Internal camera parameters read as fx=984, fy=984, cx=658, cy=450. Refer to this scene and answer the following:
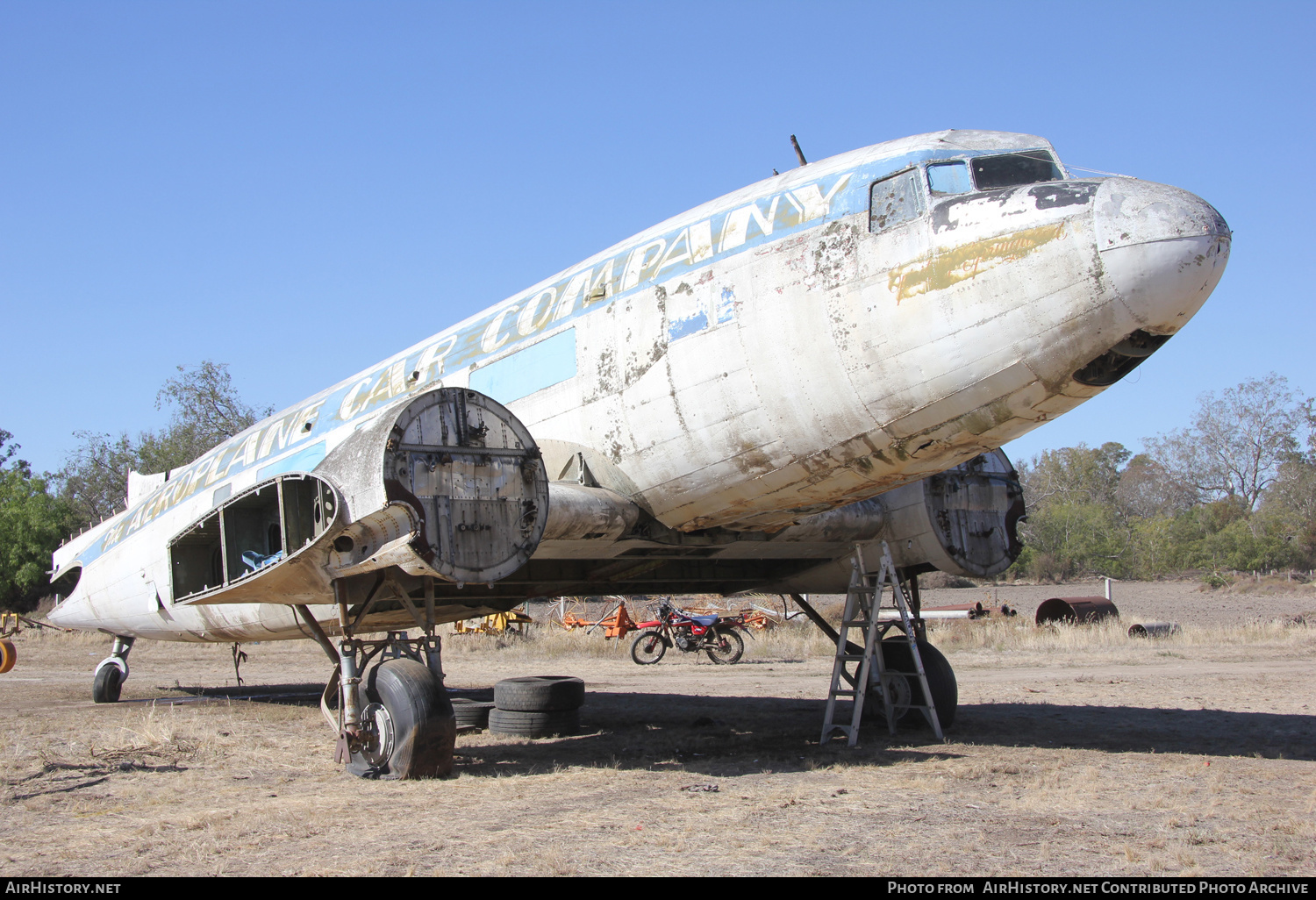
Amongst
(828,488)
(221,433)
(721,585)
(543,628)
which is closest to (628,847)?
(828,488)

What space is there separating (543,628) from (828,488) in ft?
86.9

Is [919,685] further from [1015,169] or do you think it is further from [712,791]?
[1015,169]

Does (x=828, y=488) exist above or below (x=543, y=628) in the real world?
above

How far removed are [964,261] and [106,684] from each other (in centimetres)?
1560

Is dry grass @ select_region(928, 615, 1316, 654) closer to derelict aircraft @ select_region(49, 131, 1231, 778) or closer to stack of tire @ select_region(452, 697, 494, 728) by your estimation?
derelict aircraft @ select_region(49, 131, 1231, 778)

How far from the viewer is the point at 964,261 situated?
7.34m

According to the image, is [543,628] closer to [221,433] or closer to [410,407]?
[410,407]

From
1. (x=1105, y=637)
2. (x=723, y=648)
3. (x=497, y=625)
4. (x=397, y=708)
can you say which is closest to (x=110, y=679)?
(x=397, y=708)

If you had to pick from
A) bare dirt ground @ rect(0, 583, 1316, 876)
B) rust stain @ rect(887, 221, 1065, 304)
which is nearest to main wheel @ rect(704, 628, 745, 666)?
bare dirt ground @ rect(0, 583, 1316, 876)

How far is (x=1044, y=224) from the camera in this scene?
23.2ft

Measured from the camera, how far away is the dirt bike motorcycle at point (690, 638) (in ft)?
78.0

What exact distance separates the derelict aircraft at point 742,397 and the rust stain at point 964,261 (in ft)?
0.06

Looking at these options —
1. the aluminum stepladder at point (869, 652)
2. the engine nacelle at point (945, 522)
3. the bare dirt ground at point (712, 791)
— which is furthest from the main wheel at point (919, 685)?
the engine nacelle at point (945, 522)

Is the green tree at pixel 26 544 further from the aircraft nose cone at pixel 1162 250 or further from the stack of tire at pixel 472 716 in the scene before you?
the aircraft nose cone at pixel 1162 250
